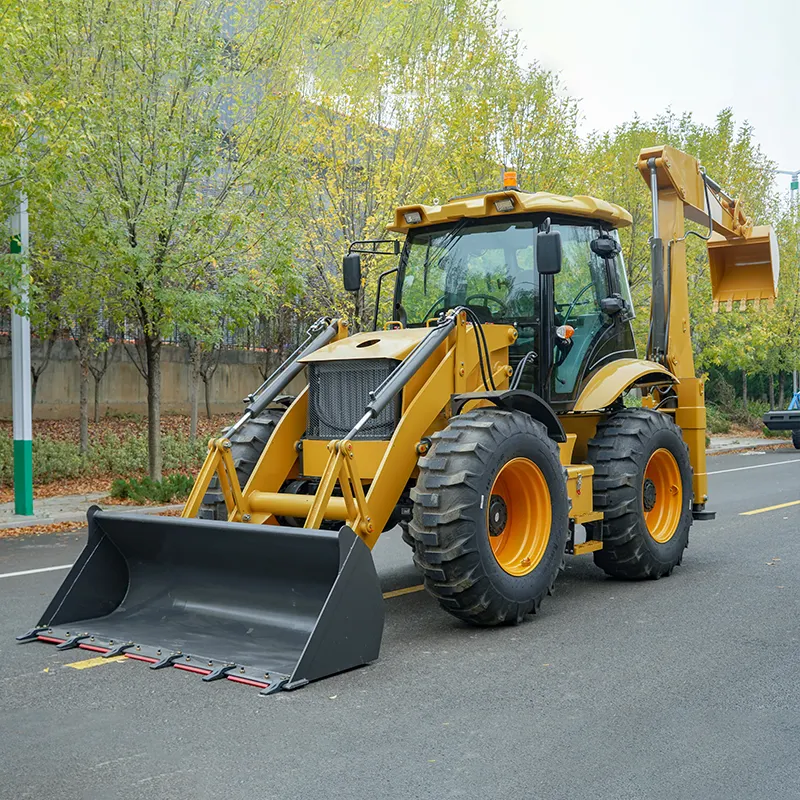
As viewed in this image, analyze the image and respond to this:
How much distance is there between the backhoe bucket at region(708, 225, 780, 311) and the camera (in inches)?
437

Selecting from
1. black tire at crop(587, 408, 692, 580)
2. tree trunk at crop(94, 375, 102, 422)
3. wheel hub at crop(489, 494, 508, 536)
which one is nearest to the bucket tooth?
wheel hub at crop(489, 494, 508, 536)

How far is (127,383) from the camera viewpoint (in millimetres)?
23750

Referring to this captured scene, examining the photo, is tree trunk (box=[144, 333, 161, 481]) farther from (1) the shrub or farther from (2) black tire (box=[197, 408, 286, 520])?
(1) the shrub

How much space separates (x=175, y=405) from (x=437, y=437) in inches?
752

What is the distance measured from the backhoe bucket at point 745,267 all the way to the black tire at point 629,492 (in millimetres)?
3354

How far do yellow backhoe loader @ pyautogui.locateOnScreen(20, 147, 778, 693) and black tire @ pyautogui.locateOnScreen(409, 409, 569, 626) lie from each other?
14 mm

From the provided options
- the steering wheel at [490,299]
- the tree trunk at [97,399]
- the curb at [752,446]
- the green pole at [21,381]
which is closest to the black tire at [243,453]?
the steering wheel at [490,299]

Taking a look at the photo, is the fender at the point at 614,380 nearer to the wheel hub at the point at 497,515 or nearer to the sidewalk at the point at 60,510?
the wheel hub at the point at 497,515

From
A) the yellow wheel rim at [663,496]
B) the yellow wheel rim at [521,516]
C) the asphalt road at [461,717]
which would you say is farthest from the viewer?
the yellow wheel rim at [663,496]

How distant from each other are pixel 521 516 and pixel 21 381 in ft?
25.9

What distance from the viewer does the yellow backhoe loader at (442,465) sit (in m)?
5.97

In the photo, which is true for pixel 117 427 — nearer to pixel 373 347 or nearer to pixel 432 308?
pixel 432 308

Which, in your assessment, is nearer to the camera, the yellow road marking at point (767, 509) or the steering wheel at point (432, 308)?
the steering wheel at point (432, 308)

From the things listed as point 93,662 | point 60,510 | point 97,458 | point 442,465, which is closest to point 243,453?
point 442,465
